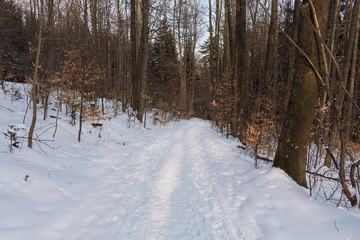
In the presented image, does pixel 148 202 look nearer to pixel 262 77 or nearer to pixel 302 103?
pixel 302 103

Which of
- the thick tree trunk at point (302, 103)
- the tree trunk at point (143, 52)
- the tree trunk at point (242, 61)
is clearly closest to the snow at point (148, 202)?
the thick tree trunk at point (302, 103)

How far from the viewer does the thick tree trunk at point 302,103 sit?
395 cm

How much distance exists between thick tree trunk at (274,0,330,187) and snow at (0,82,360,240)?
0.41 meters

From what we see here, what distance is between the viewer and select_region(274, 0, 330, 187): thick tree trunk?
395cm

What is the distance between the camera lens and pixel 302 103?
13.3 ft

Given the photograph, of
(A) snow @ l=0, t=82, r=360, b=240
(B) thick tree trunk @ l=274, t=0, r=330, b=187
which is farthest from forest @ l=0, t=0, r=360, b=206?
(A) snow @ l=0, t=82, r=360, b=240

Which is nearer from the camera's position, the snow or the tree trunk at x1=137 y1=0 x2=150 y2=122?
the snow

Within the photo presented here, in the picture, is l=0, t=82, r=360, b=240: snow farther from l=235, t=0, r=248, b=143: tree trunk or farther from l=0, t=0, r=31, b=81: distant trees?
l=0, t=0, r=31, b=81: distant trees

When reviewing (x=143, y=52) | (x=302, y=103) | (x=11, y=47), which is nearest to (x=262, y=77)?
(x=143, y=52)

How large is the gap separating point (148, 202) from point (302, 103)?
3.75 m

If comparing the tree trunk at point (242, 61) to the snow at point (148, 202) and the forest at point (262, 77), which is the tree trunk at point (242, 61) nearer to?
the forest at point (262, 77)

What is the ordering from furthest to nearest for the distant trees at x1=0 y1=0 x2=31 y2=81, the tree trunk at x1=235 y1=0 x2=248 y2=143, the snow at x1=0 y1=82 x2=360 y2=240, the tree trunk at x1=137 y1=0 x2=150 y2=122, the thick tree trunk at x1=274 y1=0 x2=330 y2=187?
the tree trunk at x1=137 y1=0 x2=150 y2=122 → the distant trees at x1=0 y1=0 x2=31 y2=81 → the tree trunk at x1=235 y1=0 x2=248 y2=143 → the thick tree trunk at x1=274 y1=0 x2=330 y2=187 → the snow at x1=0 y1=82 x2=360 y2=240

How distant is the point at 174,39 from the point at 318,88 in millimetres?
25224

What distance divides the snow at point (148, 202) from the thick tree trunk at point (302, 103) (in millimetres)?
411
